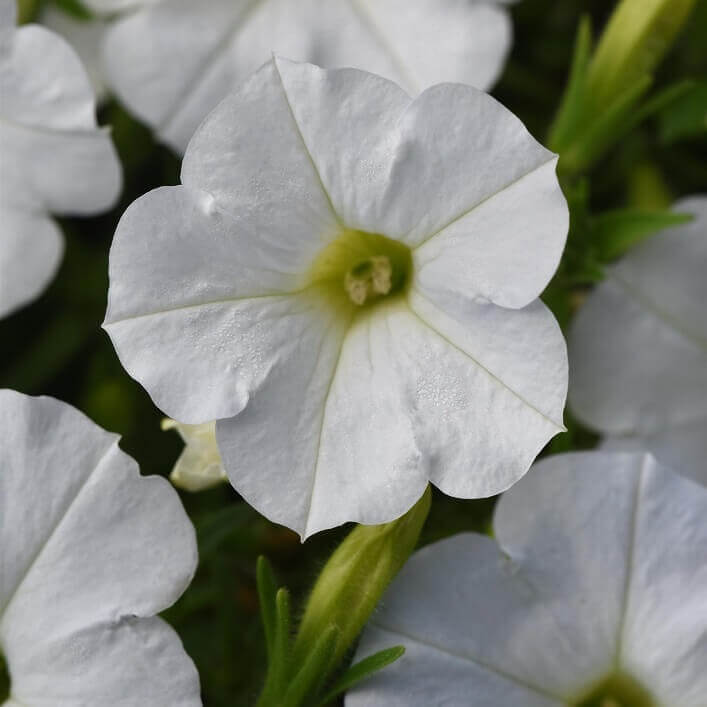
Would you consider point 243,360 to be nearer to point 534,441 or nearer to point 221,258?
point 221,258

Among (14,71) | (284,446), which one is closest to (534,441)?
(284,446)

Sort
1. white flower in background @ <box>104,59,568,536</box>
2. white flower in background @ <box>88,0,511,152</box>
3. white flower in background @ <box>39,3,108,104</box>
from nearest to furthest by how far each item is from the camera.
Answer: white flower in background @ <box>104,59,568,536</box>
white flower in background @ <box>88,0,511,152</box>
white flower in background @ <box>39,3,108,104</box>

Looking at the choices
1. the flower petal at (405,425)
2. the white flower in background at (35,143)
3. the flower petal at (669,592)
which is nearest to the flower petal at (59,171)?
the white flower in background at (35,143)

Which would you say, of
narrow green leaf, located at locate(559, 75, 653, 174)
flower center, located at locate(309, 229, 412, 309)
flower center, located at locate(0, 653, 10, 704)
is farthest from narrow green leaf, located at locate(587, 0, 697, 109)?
flower center, located at locate(0, 653, 10, 704)

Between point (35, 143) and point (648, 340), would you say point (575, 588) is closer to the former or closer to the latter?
point (648, 340)

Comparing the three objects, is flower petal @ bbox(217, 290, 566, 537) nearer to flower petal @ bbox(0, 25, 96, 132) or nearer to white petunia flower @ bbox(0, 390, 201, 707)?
white petunia flower @ bbox(0, 390, 201, 707)
